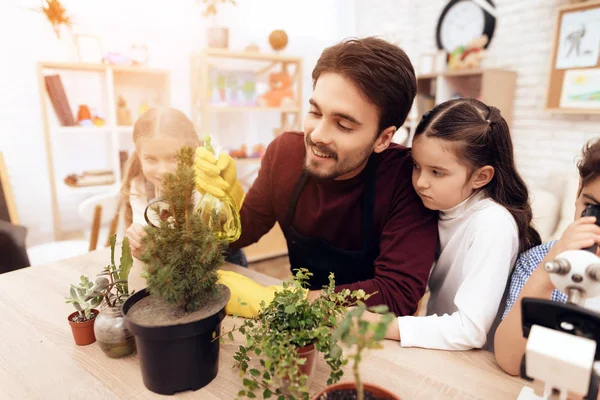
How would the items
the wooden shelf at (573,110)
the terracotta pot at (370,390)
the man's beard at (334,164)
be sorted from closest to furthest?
the terracotta pot at (370,390)
the man's beard at (334,164)
the wooden shelf at (573,110)

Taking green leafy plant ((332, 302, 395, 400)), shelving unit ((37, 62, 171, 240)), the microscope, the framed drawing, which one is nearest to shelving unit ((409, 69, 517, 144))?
the framed drawing

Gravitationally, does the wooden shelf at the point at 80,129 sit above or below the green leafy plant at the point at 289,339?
above

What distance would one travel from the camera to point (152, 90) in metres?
3.26

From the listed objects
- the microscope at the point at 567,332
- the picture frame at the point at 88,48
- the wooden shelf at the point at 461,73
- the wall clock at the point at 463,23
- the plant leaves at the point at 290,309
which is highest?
the wall clock at the point at 463,23

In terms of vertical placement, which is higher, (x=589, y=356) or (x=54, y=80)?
(x=54, y=80)

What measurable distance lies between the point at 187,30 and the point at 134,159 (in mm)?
2443

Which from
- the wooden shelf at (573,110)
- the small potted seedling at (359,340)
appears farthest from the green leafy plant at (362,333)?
the wooden shelf at (573,110)

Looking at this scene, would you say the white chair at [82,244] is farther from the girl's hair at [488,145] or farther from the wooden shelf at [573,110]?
the wooden shelf at [573,110]

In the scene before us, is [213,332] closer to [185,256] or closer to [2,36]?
[185,256]

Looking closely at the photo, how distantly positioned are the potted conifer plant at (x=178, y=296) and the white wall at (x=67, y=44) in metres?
2.76

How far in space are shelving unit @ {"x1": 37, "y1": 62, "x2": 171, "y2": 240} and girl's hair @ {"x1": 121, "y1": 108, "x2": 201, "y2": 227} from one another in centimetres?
162

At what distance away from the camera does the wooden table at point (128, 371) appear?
757 millimetres

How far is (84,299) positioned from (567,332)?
0.88 meters

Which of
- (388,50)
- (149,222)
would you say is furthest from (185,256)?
(388,50)
